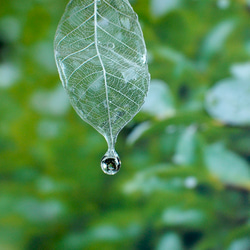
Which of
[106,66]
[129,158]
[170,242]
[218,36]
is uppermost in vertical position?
[218,36]

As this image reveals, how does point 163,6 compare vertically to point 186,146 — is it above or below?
above

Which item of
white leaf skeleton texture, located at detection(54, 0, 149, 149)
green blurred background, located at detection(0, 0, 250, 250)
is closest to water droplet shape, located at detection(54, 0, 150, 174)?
white leaf skeleton texture, located at detection(54, 0, 149, 149)

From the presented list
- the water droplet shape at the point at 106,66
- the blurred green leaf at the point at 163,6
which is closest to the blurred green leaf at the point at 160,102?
the blurred green leaf at the point at 163,6

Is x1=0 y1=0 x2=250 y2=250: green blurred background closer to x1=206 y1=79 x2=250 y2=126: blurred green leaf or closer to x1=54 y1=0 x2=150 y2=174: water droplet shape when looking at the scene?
x1=206 y1=79 x2=250 y2=126: blurred green leaf

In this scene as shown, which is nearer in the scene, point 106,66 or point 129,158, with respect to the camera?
point 106,66

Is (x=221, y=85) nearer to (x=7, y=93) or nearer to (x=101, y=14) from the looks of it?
(x=7, y=93)

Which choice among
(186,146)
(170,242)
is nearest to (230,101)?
(186,146)

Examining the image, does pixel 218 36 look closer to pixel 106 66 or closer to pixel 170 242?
pixel 170 242
